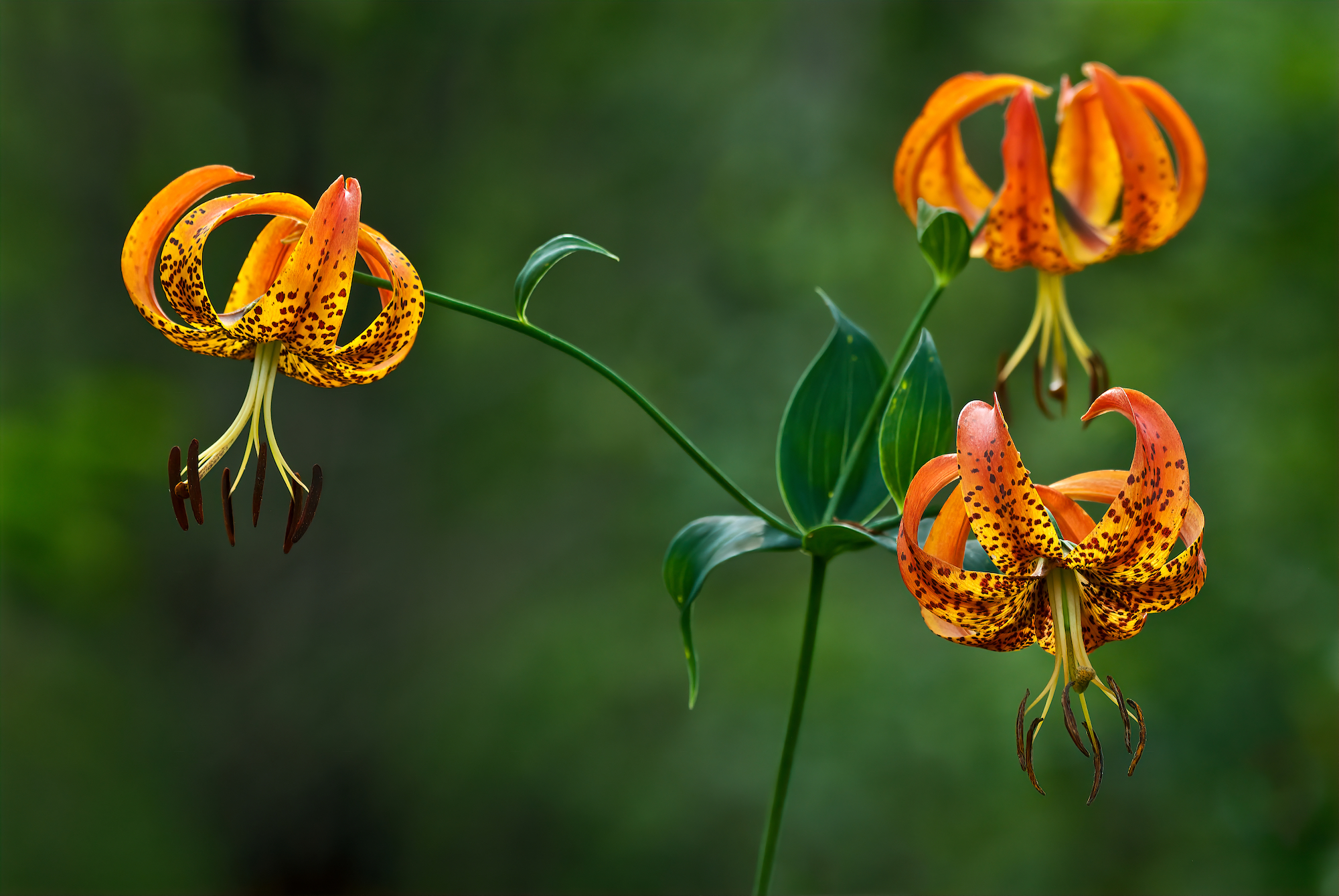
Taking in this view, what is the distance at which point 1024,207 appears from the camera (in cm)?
89

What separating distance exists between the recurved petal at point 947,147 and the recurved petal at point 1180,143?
0.09 metres

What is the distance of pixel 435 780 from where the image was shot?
9.39 ft

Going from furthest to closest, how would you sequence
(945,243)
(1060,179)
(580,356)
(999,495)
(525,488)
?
(525,488) → (1060,179) → (945,243) → (580,356) → (999,495)

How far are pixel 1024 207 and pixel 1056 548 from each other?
38 centimetres

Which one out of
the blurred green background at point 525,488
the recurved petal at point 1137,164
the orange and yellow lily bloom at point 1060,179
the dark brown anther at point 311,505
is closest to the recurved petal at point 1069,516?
the orange and yellow lily bloom at point 1060,179

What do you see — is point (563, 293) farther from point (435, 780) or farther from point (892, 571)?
point (435, 780)

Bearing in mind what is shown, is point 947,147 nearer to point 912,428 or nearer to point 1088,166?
point 1088,166

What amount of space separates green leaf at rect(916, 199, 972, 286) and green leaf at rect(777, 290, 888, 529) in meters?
0.09

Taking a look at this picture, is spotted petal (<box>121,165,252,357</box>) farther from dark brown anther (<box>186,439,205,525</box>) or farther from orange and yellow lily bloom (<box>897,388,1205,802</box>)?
→ orange and yellow lily bloom (<box>897,388,1205,802</box>)

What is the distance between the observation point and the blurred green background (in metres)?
2.60

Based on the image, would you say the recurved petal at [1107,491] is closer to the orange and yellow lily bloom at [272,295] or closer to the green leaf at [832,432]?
A: the green leaf at [832,432]

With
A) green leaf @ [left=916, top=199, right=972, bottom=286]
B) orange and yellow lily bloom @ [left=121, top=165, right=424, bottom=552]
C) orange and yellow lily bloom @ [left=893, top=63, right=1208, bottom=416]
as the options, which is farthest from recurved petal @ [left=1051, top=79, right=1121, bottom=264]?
orange and yellow lily bloom @ [left=121, top=165, right=424, bottom=552]

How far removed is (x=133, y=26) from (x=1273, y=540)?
3.00m

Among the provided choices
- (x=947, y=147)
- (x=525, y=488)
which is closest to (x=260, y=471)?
(x=947, y=147)
